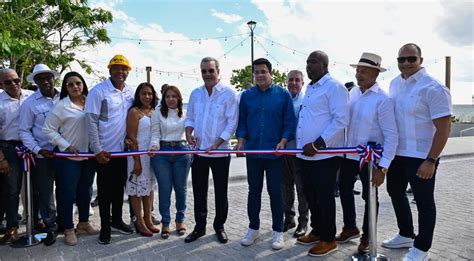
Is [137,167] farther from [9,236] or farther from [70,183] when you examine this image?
[9,236]

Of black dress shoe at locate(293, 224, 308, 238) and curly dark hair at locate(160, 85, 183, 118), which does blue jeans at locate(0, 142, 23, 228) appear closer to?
curly dark hair at locate(160, 85, 183, 118)

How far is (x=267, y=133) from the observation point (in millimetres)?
4387

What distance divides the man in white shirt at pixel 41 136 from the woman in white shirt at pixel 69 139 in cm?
19

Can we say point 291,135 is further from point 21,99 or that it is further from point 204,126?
point 21,99

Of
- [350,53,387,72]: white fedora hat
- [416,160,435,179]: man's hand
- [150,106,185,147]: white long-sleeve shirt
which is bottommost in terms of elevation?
[416,160,435,179]: man's hand

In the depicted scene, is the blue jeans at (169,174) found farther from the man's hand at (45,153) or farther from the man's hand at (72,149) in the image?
the man's hand at (45,153)

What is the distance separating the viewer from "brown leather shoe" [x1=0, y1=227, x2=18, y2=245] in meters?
4.65

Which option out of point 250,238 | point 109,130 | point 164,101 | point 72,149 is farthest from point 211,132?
point 72,149

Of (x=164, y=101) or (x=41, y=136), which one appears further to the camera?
(x=164, y=101)

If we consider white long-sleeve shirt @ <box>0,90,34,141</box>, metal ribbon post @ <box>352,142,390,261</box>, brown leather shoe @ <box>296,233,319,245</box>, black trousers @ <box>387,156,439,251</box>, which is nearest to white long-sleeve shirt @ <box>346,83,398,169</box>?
metal ribbon post @ <box>352,142,390,261</box>

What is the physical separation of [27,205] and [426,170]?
457cm

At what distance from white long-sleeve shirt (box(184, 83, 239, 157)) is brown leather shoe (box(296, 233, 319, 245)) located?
1.45 meters

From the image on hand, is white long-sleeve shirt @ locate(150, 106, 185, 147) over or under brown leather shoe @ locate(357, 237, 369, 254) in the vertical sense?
over

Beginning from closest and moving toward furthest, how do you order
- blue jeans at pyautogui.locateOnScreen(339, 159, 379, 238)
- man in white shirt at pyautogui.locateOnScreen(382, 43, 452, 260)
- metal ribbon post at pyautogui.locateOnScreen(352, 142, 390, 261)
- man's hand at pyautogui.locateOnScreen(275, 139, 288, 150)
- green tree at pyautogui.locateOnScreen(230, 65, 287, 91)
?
1. man in white shirt at pyautogui.locateOnScreen(382, 43, 452, 260)
2. metal ribbon post at pyautogui.locateOnScreen(352, 142, 390, 261)
3. blue jeans at pyautogui.locateOnScreen(339, 159, 379, 238)
4. man's hand at pyautogui.locateOnScreen(275, 139, 288, 150)
5. green tree at pyautogui.locateOnScreen(230, 65, 287, 91)
